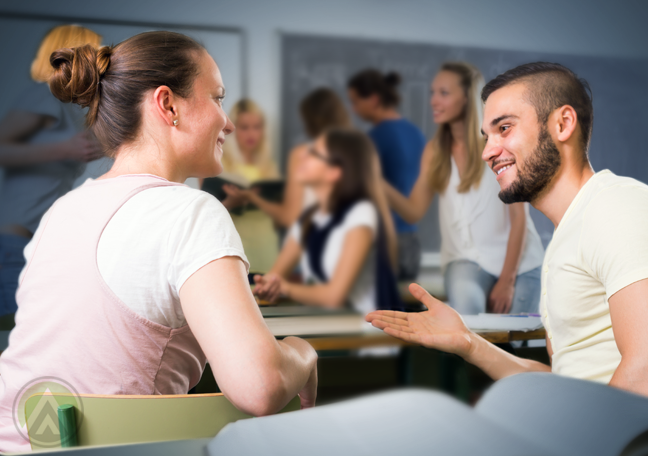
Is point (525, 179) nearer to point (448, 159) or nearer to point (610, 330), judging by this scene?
point (610, 330)

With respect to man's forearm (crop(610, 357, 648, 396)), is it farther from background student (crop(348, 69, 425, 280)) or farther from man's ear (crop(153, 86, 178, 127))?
background student (crop(348, 69, 425, 280))

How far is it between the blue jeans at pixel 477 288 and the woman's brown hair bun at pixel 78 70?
172 cm

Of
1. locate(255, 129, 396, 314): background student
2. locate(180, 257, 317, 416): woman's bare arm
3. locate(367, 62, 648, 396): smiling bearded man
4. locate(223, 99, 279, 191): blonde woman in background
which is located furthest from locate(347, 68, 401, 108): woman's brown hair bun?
locate(180, 257, 317, 416): woman's bare arm

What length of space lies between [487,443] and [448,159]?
204 cm

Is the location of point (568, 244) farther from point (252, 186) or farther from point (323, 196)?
point (252, 186)

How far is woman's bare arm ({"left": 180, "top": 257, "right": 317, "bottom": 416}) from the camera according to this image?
1.63ft

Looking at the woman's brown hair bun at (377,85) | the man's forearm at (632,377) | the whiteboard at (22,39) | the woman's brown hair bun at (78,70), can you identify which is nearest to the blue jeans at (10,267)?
the whiteboard at (22,39)

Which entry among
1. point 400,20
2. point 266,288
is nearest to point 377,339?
point 266,288

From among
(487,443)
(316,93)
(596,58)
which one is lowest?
(487,443)

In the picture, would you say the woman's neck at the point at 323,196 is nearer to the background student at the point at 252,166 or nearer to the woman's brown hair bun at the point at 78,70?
the background student at the point at 252,166

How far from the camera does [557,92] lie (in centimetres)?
106

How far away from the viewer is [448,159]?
223 cm

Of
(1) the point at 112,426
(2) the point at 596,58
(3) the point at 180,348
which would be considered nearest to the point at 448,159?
(2) the point at 596,58

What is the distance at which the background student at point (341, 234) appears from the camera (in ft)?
7.75
